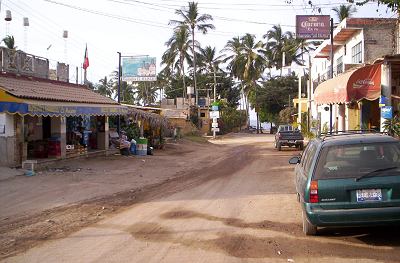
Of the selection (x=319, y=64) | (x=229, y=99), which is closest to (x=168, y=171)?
(x=319, y=64)

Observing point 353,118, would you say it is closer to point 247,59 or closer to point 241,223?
point 241,223

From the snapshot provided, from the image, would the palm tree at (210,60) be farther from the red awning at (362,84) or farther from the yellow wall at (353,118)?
the red awning at (362,84)

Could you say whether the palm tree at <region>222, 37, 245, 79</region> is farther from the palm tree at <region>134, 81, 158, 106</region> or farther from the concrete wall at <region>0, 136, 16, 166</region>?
the concrete wall at <region>0, 136, 16, 166</region>

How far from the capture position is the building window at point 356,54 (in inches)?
1174

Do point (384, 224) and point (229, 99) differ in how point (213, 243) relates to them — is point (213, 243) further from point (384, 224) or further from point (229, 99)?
point (229, 99)

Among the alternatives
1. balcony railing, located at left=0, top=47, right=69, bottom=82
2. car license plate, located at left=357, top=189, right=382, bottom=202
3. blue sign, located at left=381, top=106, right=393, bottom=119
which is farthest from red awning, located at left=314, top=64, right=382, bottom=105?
balcony railing, located at left=0, top=47, right=69, bottom=82

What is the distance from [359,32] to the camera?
98.1 ft

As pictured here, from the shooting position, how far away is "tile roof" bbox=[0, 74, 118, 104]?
62.3 feet

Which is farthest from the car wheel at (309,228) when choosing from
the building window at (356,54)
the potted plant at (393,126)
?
the building window at (356,54)

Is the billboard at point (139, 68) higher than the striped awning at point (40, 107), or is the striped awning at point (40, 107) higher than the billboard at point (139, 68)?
the billboard at point (139, 68)

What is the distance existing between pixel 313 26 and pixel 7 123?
19727 mm

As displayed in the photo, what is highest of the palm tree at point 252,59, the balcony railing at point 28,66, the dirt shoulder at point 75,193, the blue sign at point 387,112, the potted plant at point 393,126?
the palm tree at point 252,59

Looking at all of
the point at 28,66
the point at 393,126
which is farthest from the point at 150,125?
the point at 393,126

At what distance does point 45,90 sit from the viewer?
866 inches
